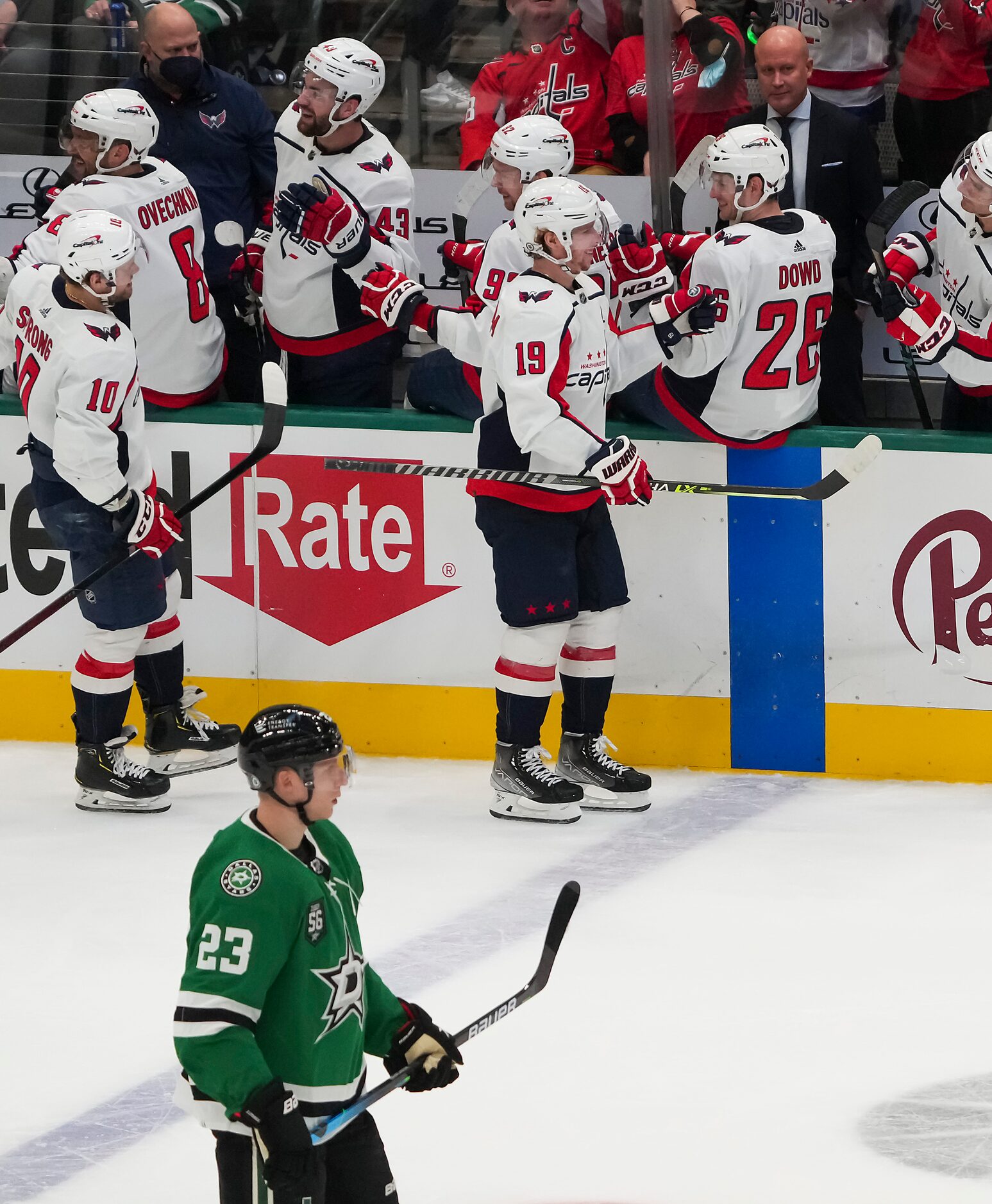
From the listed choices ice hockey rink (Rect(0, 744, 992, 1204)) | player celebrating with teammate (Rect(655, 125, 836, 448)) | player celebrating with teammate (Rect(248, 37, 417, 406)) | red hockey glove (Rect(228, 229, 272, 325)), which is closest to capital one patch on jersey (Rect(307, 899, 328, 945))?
ice hockey rink (Rect(0, 744, 992, 1204))

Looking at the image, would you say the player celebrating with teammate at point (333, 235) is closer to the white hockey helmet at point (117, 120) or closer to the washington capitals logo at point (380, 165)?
the washington capitals logo at point (380, 165)

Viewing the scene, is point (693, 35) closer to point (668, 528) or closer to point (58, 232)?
point (668, 528)

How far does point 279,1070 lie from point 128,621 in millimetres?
2703

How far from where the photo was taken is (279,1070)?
2.23m

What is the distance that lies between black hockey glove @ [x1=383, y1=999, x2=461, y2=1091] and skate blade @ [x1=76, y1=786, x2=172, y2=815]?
102 inches

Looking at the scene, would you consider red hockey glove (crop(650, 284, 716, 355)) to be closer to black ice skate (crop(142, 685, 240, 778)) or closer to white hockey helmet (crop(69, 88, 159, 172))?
white hockey helmet (crop(69, 88, 159, 172))

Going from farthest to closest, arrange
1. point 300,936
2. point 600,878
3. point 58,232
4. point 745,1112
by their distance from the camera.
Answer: point 58,232 < point 600,878 < point 745,1112 < point 300,936

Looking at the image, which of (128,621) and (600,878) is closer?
(600,878)

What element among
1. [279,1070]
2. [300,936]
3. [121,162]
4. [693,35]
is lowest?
[279,1070]

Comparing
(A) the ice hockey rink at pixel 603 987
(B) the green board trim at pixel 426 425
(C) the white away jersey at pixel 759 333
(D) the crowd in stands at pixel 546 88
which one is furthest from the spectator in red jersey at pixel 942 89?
(A) the ice hockey rink at pixel 603 987

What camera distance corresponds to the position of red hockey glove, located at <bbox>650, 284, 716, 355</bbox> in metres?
4.75

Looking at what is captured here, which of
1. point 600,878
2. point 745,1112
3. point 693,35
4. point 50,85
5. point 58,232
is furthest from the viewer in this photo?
point 50,85

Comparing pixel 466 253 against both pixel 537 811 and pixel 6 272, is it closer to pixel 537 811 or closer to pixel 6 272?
pixel 6 272

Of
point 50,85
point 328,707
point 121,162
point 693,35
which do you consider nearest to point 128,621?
point 328,707
